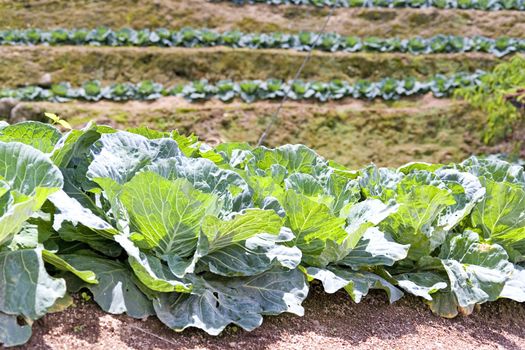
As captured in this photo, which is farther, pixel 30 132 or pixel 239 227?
pixel 30 132

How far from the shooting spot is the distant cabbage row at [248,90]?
967 centimetres

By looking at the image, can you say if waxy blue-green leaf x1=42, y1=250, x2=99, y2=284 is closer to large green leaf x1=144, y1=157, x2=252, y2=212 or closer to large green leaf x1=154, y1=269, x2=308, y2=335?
large green leaf x1=154, y1=269, x2=308, y2=335

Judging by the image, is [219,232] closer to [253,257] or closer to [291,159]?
[253,257]

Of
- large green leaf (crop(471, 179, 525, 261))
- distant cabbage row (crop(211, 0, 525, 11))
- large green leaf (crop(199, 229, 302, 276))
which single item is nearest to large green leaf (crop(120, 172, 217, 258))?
large green leaf (crop(199, 229, 302, 276))

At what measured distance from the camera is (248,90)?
985cm

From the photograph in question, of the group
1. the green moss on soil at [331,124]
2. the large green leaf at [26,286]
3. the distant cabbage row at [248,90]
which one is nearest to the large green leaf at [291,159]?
the large green leaf at [26,286]

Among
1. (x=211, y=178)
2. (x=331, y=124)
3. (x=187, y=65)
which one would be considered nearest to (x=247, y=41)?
(x=187, y=65)

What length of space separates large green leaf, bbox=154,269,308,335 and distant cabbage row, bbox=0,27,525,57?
9077mm

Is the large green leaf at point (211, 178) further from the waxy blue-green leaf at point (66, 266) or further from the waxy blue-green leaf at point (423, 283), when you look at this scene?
the waxy blue-green leaf at point (423, 283)

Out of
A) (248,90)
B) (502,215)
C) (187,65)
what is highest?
(502,215)

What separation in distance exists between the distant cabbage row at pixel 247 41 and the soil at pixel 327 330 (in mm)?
8878

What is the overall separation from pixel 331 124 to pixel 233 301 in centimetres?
715

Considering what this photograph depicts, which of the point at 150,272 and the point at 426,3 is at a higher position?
the point at 150,272

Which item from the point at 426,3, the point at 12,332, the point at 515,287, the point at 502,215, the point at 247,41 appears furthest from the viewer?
the point at 426,3
